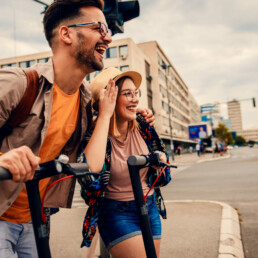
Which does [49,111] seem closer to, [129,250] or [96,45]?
[96,45]

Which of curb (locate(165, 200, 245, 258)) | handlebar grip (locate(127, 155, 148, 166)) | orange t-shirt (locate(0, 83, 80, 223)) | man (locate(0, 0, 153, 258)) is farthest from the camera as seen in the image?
curb (locate(165, 200, 245, 258))

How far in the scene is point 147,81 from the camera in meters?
46.4

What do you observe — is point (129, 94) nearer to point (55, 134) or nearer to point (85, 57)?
point (85, 57)

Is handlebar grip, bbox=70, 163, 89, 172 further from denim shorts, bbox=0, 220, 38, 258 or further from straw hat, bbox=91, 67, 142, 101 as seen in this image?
straw hat, bbox=91, 67, 142, 101

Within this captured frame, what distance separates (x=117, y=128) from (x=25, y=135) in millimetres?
877

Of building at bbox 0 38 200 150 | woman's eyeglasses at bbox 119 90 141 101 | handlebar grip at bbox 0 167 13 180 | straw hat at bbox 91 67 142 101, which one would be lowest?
handlebar grip at bbox 0 167 13 180

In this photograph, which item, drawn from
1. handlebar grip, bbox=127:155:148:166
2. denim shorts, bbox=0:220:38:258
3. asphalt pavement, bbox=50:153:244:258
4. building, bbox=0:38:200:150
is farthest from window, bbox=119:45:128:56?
handlebar grip, bbox=127:155:148:166

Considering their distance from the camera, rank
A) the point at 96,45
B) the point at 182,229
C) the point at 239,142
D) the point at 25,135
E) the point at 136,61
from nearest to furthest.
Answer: the point at 25,135 < the point at 96,45 < the point at 182,229 < the point at 136,61 < the point at 239,142

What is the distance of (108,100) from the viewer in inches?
81.2

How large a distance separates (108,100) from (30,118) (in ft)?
Answer: 1.89

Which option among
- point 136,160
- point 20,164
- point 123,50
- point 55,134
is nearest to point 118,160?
point 55,134

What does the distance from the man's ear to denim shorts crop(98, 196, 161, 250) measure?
1.16 metres

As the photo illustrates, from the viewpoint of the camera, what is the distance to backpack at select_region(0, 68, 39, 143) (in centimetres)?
162

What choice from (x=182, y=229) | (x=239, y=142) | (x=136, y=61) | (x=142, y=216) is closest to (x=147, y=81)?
(x=136, y=61)
